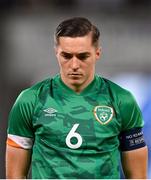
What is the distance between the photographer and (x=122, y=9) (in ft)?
18.2

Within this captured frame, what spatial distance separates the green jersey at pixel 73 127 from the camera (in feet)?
10.0

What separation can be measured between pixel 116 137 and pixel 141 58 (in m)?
2.50

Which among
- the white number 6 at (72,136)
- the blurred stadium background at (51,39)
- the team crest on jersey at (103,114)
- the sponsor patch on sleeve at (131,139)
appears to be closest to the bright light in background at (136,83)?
the blurred stadium background at (51,39)

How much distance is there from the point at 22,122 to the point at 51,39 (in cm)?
251

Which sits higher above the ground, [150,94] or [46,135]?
[46,135]

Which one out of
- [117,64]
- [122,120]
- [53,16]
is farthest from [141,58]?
[122,120]

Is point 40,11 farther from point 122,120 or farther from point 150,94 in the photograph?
point 122,120

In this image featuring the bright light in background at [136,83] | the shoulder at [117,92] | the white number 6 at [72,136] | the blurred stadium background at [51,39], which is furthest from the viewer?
the blurred stadium background at [51,39]

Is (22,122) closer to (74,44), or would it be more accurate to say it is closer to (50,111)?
(50,111)

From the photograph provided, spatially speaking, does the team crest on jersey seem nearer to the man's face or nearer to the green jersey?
the green jersey

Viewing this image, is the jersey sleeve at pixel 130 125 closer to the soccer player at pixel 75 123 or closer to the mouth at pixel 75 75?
the soccer player at pixel 75 123

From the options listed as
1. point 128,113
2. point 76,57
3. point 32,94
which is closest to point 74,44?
point 76,57

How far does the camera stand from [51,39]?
5562 mm

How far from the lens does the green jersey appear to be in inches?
120
